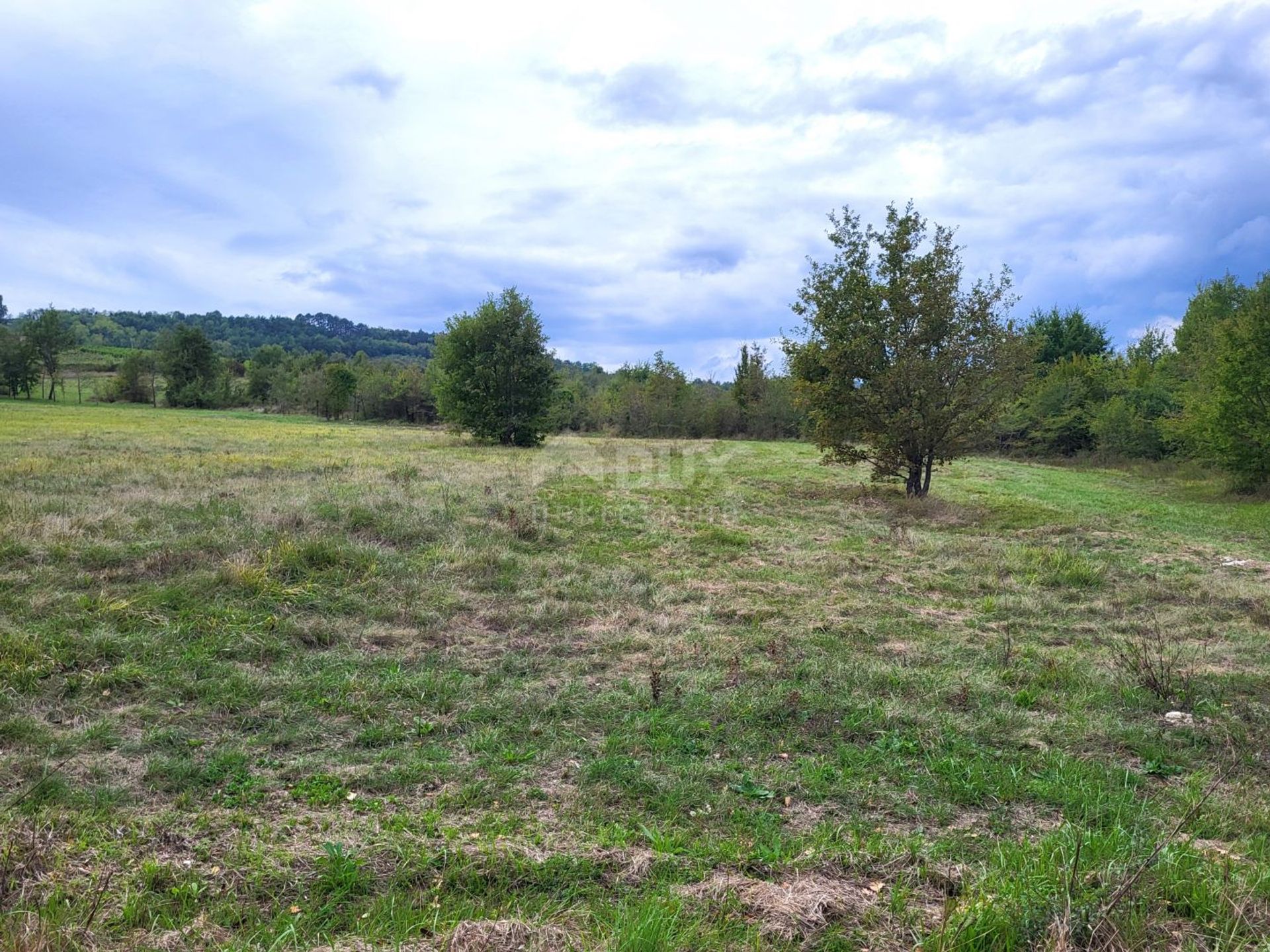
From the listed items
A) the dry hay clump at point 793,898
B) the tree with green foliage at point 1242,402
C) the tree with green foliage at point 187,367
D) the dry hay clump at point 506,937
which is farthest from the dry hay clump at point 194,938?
the tree with green foliage at point 187,367

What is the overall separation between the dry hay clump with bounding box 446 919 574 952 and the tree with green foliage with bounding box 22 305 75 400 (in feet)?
306

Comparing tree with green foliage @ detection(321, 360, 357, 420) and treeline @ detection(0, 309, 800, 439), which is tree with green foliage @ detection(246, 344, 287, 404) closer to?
treeline @ detection(0, 309, 800, 439)

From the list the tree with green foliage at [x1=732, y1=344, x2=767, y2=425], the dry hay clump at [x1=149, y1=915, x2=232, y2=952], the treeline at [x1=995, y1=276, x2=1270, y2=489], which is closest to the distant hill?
the tree with green foliage at [x1=732, y1=344, x2=767, y2=425]

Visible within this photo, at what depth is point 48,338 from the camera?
74.5 m

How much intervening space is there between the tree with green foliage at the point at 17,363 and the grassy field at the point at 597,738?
3192 inches

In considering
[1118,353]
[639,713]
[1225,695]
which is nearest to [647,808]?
[639,713]

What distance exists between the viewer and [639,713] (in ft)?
18.5

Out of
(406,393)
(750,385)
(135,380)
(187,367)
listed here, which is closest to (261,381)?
(187,367)

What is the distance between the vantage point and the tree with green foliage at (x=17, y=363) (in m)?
70.2

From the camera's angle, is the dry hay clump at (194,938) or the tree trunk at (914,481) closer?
the dry hay clump at (194,938)

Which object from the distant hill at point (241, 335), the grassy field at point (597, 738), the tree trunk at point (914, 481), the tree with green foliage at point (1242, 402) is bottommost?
the grassy field at point (597, 738)

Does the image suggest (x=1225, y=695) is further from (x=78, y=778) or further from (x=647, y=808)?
(x=78, y=778)

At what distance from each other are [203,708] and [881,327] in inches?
770

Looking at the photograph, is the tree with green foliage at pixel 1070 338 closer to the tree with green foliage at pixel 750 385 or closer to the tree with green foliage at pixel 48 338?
the tree with green foliage at pixel 750 385
